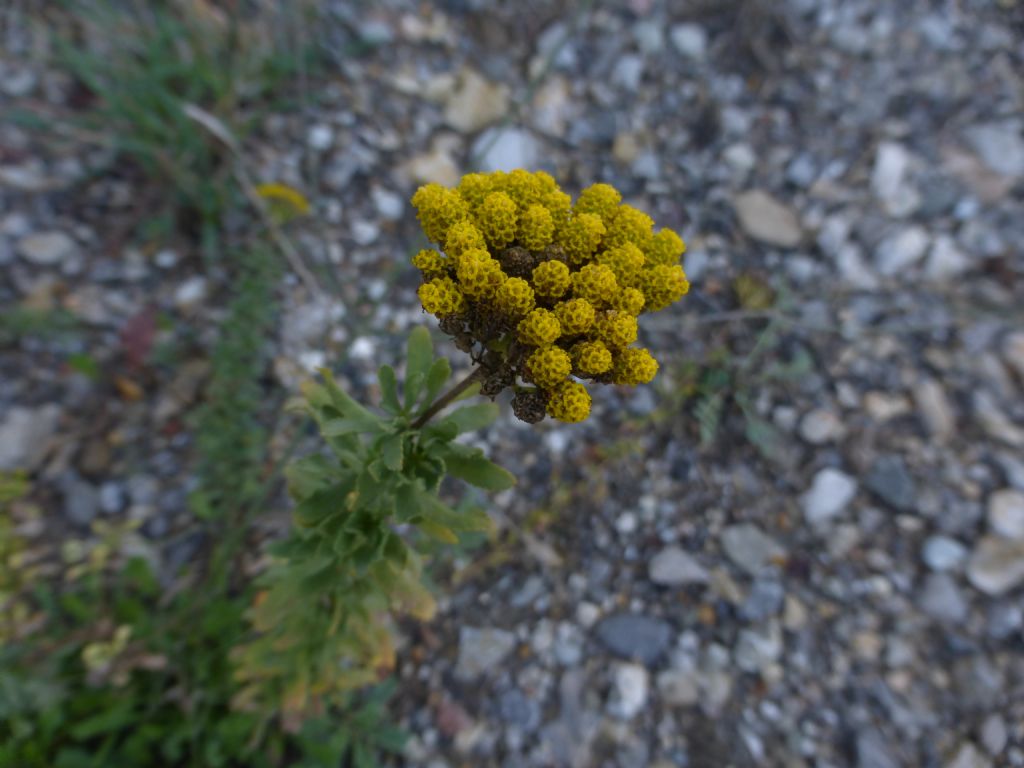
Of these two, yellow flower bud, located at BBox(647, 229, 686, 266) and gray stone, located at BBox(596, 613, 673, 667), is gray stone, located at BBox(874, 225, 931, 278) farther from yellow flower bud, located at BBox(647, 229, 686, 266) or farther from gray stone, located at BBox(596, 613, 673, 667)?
yellow flower bud, located at BBox(647, 229, 686, 266)

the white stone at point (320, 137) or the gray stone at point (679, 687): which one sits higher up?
the white stone at point (320, 137)

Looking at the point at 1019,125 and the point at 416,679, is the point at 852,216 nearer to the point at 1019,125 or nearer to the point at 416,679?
the point at 1019,125

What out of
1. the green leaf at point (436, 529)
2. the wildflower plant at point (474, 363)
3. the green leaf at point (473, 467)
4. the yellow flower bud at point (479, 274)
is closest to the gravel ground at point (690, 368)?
the wildflower plant at point (474, 363)

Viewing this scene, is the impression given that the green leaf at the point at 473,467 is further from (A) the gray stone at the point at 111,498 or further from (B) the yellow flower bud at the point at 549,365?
(A) the gray stone at the point at 111,498

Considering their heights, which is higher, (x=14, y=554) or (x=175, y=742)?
(x=14, y=554)

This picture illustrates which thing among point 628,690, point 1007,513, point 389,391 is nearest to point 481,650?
point 628,690

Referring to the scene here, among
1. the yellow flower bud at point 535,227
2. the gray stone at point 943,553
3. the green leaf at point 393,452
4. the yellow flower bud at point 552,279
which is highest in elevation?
the yellow flower bud at point 535,227

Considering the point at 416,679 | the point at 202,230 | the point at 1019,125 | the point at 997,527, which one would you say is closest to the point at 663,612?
the point at 416,679
